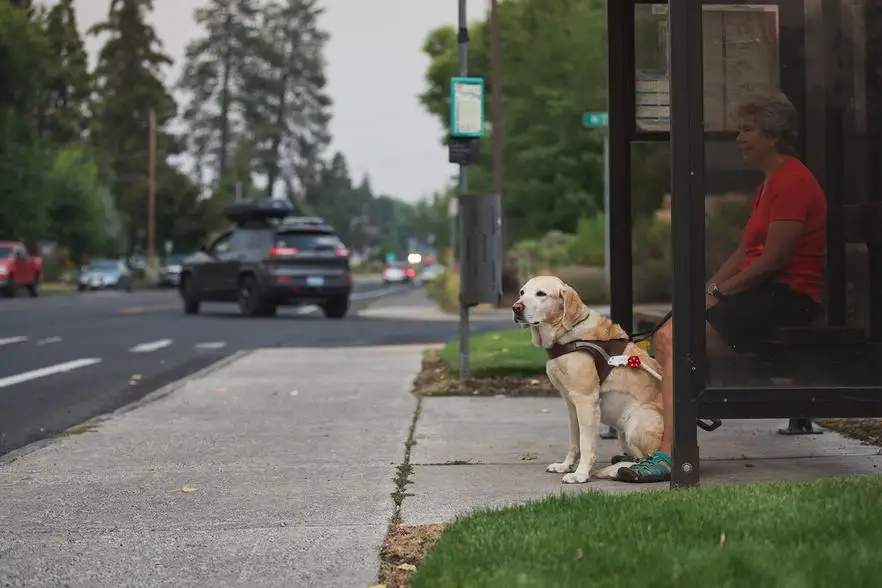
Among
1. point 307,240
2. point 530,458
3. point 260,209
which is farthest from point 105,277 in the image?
point 530,458

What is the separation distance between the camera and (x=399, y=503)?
19.1 feet

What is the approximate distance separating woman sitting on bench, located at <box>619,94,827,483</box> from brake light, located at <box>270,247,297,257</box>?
20386mm

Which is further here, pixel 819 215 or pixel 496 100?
pixel 496 100

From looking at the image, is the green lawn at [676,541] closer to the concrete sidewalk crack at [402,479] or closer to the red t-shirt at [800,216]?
the concrete sidewalk crack at [402,479]

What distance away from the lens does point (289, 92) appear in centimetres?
9562

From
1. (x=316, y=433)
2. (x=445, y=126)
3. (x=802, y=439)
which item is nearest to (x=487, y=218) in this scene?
(x=316, y=433)

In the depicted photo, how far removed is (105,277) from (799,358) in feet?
177

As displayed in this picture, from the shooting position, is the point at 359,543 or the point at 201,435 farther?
the point at 201,435

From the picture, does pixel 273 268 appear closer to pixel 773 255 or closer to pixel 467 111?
pixel 467 111

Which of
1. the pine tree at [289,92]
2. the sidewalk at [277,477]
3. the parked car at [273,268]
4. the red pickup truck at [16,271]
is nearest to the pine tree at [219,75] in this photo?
the pine tree at [289,92]

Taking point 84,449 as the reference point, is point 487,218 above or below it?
above

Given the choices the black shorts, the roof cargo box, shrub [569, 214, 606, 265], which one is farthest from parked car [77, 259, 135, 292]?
the black shorts

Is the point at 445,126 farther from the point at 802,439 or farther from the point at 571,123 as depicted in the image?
the point at 802,439

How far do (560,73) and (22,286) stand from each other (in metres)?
19.8
